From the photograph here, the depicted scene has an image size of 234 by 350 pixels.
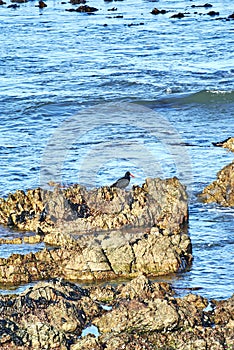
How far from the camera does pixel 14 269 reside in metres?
7.91

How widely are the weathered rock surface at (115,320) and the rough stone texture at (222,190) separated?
350cm

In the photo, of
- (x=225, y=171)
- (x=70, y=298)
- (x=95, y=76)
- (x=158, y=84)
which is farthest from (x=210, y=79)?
(x=70, y=298)

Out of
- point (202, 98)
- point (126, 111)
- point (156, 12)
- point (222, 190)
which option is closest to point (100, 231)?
point (222, 190)

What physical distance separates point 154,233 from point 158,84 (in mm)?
11512

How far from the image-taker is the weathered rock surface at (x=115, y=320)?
19.6 ft

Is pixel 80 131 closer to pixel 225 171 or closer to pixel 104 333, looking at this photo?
pixel 225 171

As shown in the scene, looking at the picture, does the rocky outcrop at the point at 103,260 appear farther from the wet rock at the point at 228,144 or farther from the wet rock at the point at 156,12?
the wet rock at the point at 156,12

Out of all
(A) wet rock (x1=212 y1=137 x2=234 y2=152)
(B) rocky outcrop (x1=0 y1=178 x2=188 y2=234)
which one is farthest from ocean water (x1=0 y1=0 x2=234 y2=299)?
(B) rocky outcrop (x1=0 y1=178 x2=188 y2=234)

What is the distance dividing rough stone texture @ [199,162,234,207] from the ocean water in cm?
19

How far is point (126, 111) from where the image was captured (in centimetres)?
1691

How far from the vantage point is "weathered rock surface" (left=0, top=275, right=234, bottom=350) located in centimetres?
596

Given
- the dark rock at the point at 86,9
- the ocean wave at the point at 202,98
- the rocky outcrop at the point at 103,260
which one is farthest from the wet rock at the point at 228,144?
the dark rock at the point at 86,9

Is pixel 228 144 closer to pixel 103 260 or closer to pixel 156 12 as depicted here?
pixel 103 260

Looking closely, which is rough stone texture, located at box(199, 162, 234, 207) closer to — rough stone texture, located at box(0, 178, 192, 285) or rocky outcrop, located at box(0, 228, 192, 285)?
rough stone texture, located at box(0, 178, 192, 285)
